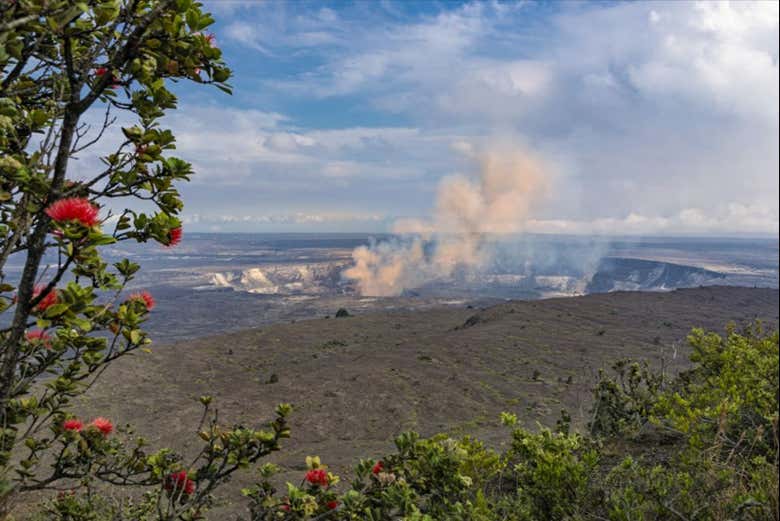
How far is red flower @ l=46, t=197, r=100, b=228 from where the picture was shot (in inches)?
80.7

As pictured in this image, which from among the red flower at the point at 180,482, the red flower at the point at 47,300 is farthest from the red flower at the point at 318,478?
the red flower at the point at 47,300

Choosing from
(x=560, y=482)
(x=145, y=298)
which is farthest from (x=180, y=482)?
(x=560, y=482)

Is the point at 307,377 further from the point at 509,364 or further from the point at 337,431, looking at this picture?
the point at 509,364

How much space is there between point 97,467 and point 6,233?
1.79 meters

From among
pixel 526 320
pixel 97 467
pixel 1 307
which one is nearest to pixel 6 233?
pixel 1 307

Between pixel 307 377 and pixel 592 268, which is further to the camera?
pixel 592 268

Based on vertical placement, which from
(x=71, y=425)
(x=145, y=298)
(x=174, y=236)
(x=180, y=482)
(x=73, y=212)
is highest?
(x=73, y=212)

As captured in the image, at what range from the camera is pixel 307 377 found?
23203mm

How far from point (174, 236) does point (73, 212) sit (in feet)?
2.15

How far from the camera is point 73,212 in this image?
6.81 ft

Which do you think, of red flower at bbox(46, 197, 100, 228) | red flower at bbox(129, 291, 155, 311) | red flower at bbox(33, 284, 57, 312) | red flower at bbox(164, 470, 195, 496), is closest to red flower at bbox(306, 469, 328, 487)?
red flower at bbox(164, 470, 195, 496)

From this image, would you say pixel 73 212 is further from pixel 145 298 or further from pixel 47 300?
pixel 145 298

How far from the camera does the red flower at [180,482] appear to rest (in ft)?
9.29

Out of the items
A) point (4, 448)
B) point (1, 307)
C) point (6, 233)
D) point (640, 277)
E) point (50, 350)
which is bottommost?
point (640, 277)
